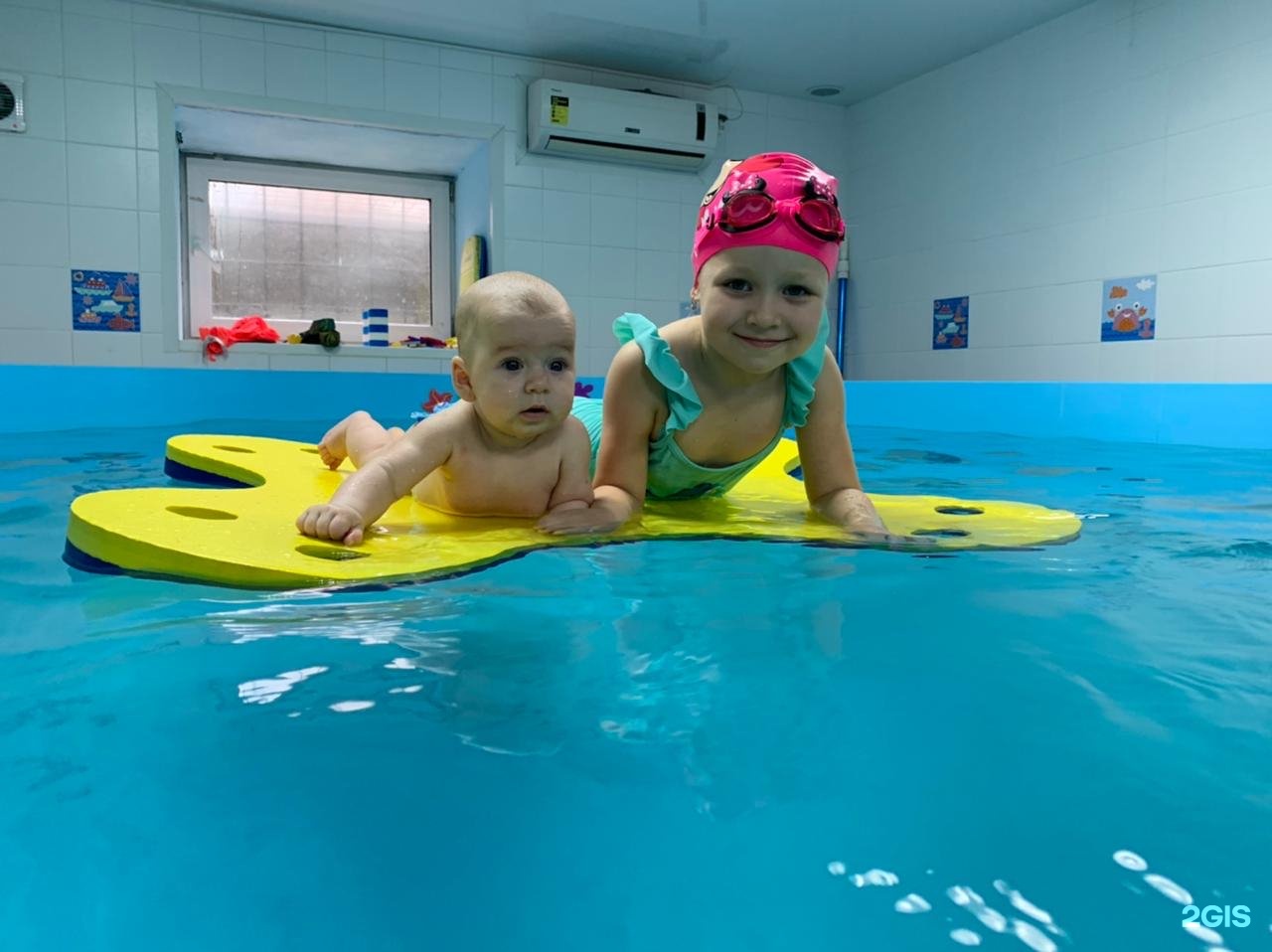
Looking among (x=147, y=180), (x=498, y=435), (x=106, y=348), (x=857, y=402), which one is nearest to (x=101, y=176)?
(x=147, y=180)

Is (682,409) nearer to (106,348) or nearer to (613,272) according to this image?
(106,348)

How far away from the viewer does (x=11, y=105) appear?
6.04 m

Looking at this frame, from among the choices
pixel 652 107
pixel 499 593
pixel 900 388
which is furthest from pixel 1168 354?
pixel 499 593

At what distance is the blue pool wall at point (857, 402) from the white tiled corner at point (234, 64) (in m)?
1.90

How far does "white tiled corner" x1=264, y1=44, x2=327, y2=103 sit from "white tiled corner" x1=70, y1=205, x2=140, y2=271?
50.4 inches

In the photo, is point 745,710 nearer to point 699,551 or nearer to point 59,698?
point 59,698

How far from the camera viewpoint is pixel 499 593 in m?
1.55

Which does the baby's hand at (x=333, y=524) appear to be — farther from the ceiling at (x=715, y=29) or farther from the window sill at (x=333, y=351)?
the window sill at (x=333, y=351)

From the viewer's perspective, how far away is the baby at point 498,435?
1.93 metres

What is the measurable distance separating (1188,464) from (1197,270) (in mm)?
2129

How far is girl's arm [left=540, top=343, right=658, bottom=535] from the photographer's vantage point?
7.29ft

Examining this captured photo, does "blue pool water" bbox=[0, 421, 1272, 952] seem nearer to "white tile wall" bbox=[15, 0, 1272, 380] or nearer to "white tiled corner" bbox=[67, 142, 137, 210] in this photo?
→ "white tile wall" bbox=[15, 0, 1272, 380]

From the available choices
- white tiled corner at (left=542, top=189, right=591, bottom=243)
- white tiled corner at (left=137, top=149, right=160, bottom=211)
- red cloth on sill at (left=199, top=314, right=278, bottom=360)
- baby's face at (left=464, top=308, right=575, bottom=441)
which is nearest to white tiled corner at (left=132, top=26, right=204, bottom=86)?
white tiled corner at (left=137, top=149, right=160, bottom=211)

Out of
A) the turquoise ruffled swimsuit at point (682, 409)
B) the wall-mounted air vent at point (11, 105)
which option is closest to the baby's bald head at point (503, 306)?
the turquoise ruffled swimsuit at point (682, 409)
